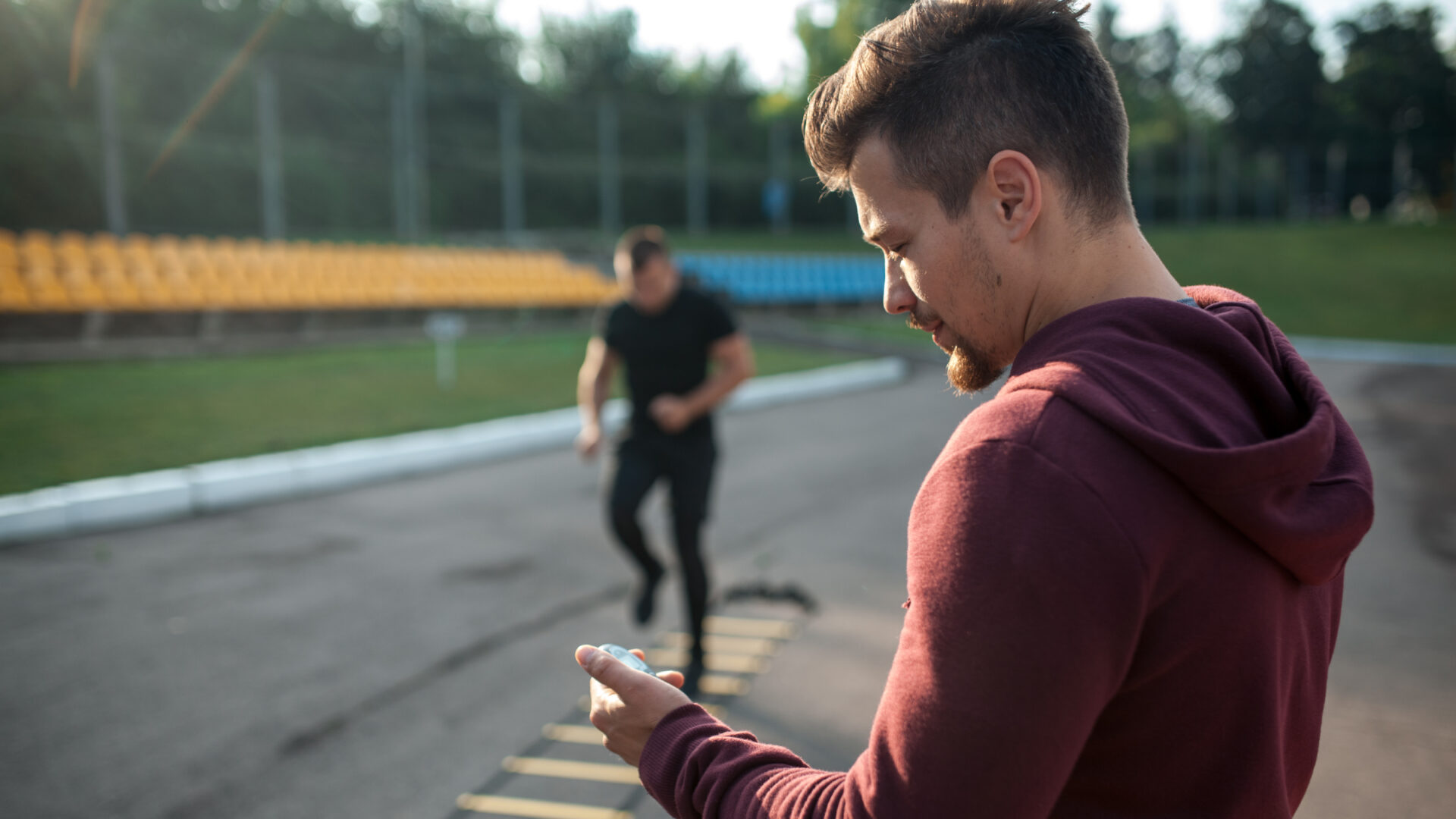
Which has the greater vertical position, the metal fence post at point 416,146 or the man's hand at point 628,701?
the metal fence post at point 416,146

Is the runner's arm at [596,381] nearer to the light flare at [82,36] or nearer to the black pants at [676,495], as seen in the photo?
the black pants at [676,495]

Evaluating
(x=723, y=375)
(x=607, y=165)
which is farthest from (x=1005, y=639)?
(x=607, y=165)

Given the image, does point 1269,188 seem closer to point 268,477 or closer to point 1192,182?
point 1192,182

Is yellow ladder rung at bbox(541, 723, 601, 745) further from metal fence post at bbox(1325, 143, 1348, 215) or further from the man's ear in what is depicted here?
metal fence post at bbox(1325, 143, 1348, 215)

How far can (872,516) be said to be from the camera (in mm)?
7461

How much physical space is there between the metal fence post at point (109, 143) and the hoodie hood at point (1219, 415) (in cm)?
2213

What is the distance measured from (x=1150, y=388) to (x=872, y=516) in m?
6.61

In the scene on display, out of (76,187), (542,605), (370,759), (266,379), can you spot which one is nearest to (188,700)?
(370,759)

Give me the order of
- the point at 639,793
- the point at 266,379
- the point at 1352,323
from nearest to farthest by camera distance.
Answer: the point at 639,793
the point at 266,379
the point at 1352,323

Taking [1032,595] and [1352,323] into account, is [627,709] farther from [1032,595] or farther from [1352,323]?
[1352,323]

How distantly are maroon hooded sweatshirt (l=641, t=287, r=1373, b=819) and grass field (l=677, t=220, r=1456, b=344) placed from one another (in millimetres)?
23839

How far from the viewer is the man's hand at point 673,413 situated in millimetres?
4738

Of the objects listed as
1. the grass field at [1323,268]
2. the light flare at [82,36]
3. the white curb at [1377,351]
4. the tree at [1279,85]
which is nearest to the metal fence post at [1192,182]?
the grass field at [1323,268]

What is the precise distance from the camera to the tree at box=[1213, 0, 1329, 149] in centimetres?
5462
